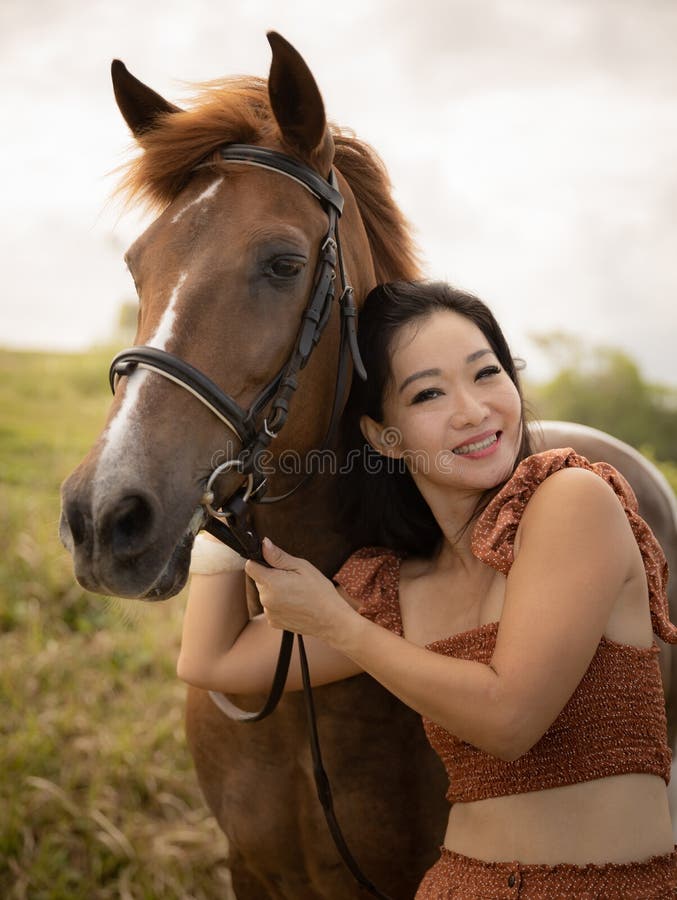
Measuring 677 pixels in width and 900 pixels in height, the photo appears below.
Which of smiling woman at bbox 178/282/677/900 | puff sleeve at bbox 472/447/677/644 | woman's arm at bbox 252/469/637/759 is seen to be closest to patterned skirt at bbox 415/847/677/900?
smiling woman at bbox 178/282/677/900

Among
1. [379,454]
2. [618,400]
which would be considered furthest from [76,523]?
[618,400]

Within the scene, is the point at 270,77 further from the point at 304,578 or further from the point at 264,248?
the point at 304,578

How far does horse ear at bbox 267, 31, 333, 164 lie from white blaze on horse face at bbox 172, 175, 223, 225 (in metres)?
0.23

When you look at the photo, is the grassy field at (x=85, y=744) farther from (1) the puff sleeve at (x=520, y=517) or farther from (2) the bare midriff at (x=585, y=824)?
(2) the bare midriff at (x=585, y=824)

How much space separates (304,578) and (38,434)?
6.49 meters

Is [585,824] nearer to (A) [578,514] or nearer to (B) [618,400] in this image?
(A) [578,514]

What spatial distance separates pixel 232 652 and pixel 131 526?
0.81 metres

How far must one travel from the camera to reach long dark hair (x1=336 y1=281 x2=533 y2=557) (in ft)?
6.95

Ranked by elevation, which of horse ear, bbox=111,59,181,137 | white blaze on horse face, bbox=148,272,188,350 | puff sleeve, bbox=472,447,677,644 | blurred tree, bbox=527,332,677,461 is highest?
horse ear, bbox=111,59,181,137

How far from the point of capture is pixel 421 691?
1.67 metres

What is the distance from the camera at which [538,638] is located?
161cm

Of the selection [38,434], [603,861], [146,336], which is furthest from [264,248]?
[38,434]

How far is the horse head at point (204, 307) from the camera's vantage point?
160cm

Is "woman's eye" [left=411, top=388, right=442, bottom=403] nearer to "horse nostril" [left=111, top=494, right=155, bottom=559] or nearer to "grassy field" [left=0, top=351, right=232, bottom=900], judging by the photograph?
"horse nostril" [left=111, top=494, right=155, bottom=559]
